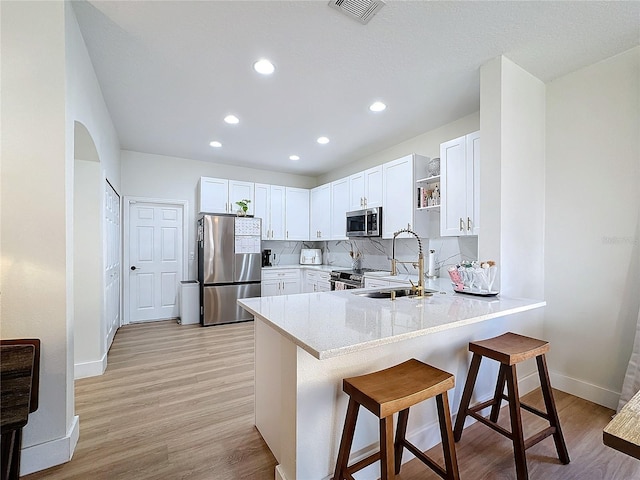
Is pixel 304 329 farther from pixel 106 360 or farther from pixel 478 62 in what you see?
pixel 106 360

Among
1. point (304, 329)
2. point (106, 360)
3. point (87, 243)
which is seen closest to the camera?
point (304, 329)

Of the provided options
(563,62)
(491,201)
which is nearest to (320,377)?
(491,201)

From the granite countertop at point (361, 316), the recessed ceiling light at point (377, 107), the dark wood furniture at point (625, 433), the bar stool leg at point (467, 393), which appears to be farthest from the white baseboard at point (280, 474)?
the recessed ceiling light at point (377, 107)

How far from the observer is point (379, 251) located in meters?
4.58

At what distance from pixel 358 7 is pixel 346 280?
10.3 ft

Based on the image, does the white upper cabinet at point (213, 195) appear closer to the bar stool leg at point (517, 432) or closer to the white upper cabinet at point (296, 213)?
the white upper cabinet at point (296, 213)

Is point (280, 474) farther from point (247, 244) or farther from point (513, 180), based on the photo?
point (247, 244)

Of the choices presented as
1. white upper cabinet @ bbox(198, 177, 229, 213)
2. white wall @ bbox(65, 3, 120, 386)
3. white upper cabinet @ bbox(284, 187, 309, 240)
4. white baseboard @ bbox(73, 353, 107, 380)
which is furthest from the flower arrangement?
white baseboard @ bbox(73, 353, 107, 380)

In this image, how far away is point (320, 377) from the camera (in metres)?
1.45

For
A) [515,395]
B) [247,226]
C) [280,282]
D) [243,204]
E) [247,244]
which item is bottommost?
[515,395]

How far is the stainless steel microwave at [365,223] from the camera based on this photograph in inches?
157

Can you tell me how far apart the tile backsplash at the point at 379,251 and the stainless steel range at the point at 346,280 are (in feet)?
1.85

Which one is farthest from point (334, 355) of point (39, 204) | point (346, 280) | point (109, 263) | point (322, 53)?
point (109, 263)

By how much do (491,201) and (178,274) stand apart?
479cm
